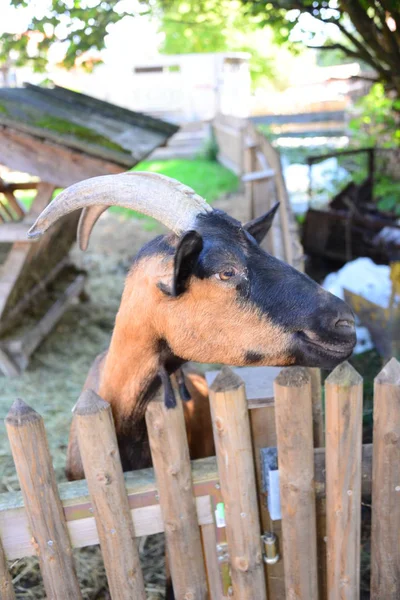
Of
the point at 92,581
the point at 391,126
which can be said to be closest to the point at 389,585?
the point at 92,581

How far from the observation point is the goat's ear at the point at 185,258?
1.79m

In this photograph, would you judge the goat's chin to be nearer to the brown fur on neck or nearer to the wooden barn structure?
the brown fur on neck

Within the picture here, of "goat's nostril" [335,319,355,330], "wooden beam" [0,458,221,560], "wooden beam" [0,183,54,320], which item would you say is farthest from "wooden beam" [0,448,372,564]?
"wooden beam" [0,183,54,320]

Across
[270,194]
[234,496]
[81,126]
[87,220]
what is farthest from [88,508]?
[270,194]

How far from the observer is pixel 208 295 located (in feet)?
6.46

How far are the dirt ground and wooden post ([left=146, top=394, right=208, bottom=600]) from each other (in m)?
0.63

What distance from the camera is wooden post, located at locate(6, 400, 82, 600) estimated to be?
1.95m

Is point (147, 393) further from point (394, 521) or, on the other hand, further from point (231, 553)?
point (394, 521)

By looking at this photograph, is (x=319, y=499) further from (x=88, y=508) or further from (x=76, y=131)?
(x=76, y=131)

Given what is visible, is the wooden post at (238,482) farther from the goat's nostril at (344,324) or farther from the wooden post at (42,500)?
the wooden post at (42,500)

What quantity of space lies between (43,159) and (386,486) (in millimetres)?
3541

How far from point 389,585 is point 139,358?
1339 millimetres

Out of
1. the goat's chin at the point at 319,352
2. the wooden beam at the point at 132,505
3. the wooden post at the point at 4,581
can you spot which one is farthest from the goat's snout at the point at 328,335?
the wooden post at the point at 4,581

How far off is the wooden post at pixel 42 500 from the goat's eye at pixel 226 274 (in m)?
0.76
